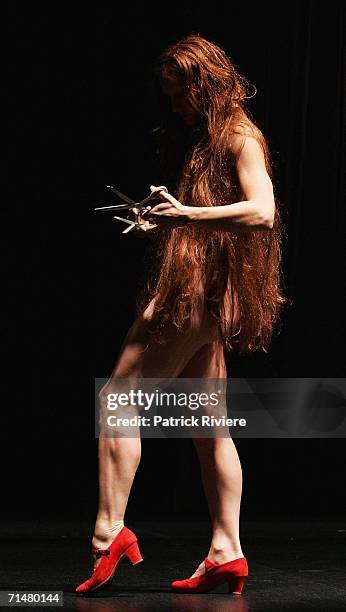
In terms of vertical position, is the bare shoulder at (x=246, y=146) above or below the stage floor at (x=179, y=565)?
Result: above

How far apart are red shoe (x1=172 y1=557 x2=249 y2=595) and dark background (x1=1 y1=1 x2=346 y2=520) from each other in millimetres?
1954

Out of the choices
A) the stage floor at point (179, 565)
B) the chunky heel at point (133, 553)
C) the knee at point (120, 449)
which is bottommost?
the stage floor at point (179, 565)

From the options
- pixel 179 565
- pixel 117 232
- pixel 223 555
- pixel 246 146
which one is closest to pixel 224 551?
pixel 223 555

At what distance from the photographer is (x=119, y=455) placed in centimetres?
238

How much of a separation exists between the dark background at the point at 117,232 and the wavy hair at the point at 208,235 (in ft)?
6.36

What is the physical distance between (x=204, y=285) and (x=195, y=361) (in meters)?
0.20

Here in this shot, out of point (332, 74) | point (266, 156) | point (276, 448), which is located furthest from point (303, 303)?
point (266, 156)

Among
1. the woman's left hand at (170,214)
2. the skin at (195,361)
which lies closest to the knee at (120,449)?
the skin at (195,361)

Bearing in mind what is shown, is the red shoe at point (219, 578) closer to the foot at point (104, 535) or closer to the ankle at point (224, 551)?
the ankle at point (224, 551)

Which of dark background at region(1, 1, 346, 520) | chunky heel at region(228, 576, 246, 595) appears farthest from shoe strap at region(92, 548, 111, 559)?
dark background at region(1, 1, 346, 520)

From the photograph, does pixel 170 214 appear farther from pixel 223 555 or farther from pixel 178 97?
pixel 223 555

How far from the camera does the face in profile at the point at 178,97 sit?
246 cm

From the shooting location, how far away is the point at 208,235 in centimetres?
249

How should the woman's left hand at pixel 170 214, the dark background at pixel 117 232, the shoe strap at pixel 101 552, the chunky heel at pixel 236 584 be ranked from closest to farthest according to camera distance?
the woman's left hand at pixel 170 214 → the shoe strap at pixel 101 552 → the chunky heel at pixel 236 584 → the dark background at pixel 117 232
